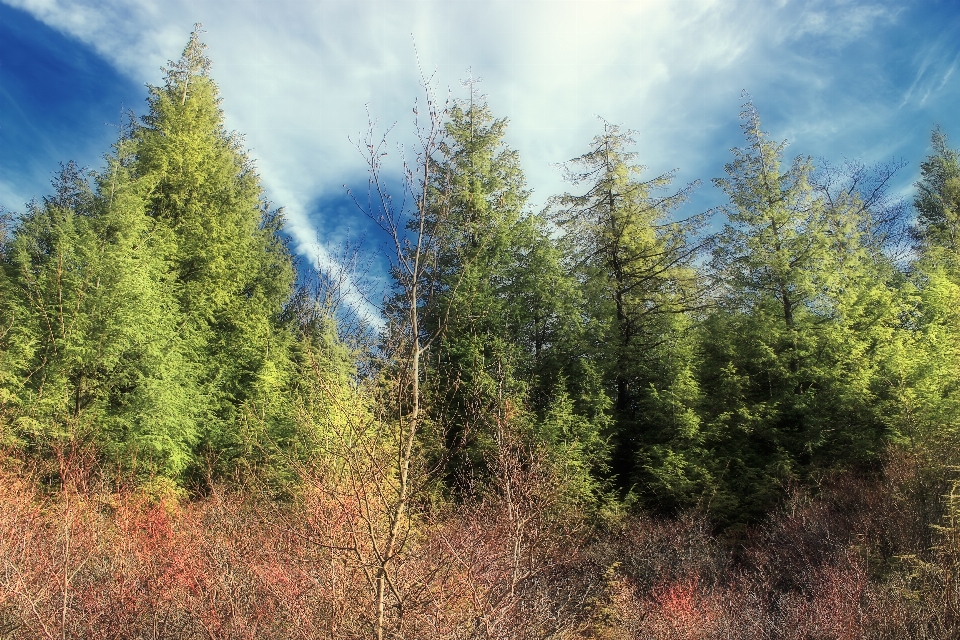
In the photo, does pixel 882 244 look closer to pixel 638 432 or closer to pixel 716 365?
pixel 716 365

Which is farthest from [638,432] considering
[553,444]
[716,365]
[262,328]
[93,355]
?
[93,355]

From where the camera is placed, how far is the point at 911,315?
15.2 metres

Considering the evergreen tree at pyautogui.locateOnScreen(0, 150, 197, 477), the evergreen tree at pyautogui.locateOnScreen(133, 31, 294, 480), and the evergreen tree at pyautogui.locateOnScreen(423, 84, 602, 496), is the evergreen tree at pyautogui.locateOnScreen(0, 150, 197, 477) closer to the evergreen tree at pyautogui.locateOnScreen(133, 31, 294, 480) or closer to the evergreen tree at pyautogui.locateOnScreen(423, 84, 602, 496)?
the evergreen tree at pyautogui.locateOnScreen(133, 31, 294, 480)

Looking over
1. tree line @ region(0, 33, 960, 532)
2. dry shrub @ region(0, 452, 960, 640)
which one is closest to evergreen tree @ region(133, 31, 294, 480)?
tree line @ region(0, 33, 960, 532)

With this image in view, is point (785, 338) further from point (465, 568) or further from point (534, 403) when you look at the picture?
point (465, 568)

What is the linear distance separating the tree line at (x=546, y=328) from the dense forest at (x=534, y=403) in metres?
0.10

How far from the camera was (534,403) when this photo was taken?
48.6 feet

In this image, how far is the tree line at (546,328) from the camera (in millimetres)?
11820

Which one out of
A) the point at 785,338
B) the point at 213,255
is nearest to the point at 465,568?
the point at 785,338

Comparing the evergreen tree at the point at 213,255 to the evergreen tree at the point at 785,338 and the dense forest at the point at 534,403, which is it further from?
the evergreen tree at the point at 785,338

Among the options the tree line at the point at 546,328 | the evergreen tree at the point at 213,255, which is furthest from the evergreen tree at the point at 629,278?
the evergreen tree at the point at 213,255

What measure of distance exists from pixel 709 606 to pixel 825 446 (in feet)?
21.9

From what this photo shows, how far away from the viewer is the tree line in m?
11.8

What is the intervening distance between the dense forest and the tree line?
0.10 metres
